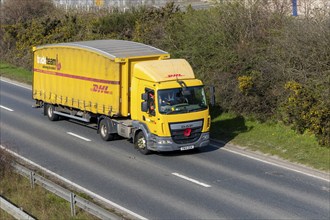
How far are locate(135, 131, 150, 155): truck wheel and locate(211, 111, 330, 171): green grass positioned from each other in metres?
3.60

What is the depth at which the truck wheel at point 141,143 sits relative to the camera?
20.2m

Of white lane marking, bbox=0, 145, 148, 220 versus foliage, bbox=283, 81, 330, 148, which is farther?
foliage, bbox=283, 81, 330, 148

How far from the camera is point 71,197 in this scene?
13.2m

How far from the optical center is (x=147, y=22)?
117 feet

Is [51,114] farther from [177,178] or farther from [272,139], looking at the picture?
[177,178]

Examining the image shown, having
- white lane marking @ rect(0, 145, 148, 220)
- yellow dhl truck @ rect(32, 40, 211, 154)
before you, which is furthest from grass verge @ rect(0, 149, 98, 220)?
yellow dhl truck @ rect(32, 40, 211, 154)

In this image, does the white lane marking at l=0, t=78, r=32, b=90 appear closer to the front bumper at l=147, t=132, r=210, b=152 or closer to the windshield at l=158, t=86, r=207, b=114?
the front bumper at l=147, t=132, r=210, b=152

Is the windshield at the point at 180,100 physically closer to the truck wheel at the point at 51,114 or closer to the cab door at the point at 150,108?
the cab door at the point at 150,108

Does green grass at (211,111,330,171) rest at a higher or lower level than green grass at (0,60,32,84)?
lower

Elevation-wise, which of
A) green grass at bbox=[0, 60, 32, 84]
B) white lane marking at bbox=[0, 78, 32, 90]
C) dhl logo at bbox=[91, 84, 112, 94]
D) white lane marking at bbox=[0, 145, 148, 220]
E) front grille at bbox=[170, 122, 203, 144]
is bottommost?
white lane marking at bbox=[0, 145, 148, 220]

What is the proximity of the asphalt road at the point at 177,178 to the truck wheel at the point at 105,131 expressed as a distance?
253 millimetres

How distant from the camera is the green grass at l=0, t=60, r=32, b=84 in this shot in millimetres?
38094

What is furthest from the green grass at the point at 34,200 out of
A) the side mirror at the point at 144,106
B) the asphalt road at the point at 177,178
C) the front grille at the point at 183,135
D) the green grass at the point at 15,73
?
the green grass at the point at 15,73

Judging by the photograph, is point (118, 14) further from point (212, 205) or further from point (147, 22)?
point (212, 205)
